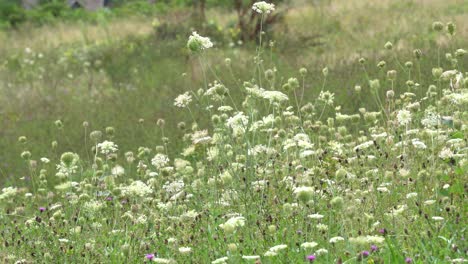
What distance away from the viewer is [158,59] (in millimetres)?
12977

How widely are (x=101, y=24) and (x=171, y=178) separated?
45.7ft

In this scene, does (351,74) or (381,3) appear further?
(381,3)

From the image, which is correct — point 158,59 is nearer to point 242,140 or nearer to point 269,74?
point 242,140

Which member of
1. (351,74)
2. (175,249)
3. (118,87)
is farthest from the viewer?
(118,87)

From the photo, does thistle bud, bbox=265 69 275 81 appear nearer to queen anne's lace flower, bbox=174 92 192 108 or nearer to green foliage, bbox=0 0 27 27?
queen anne's lace flower, bbox=174 92 192 108

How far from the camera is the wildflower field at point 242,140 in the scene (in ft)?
12.0

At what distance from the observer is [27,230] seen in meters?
4.67

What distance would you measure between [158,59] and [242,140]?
7.99m

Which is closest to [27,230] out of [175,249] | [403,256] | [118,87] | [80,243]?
[80,243]

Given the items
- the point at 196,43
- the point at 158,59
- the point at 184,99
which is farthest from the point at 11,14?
the point at 196,43

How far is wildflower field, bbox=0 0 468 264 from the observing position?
12.0ft

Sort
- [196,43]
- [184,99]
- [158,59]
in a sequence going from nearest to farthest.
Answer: [196,43] → [184,99] → [158,59]

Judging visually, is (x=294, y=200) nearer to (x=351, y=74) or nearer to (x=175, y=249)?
(x=175, y=249)

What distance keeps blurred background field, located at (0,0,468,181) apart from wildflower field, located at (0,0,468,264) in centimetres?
5
